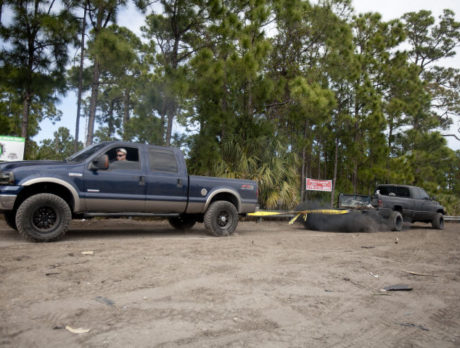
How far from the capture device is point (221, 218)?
852 centimetres

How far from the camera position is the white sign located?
10219 millimetres

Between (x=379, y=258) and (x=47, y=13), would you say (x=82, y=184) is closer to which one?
(x=379, y=258)

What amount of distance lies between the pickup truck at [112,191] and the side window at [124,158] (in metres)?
0.02

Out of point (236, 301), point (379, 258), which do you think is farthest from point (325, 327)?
point (379, 258)

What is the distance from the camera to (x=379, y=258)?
621cm

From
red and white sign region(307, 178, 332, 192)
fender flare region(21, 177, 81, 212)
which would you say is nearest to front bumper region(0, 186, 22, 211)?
fender flare region(21, 177, 81, 212)

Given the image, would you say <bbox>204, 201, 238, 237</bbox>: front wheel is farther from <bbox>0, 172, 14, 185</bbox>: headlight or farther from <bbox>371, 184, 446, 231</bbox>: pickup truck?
<bbox>371, 184, 446, 231</bbox>: pickup truck

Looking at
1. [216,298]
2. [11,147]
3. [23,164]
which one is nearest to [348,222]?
[216,298]

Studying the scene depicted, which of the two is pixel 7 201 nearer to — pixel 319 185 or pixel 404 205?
pixel 404 205

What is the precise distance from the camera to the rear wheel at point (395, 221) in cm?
1207

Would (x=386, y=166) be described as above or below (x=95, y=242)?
above

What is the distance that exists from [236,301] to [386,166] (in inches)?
766

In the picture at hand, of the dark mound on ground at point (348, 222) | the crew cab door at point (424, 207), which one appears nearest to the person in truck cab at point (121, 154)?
the dark mound on ground at point (348, 222)

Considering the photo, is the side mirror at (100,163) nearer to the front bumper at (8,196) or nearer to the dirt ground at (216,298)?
the front bumper at (8,196)
